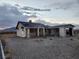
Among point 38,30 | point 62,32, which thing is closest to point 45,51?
point 38,30

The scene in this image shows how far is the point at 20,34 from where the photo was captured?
118 ft

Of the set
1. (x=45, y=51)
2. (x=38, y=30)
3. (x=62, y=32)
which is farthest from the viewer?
(x=62, y=32)

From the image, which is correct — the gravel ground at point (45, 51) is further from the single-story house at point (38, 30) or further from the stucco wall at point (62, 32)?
the stucco wall at point (62, 32)

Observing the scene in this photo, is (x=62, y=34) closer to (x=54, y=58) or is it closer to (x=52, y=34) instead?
(x=52, y=34)

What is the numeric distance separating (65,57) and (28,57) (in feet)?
9.71

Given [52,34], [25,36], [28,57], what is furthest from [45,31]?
[28,57]

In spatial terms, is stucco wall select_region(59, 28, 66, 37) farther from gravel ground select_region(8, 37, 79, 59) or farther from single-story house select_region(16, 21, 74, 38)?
gravel ground select_region(8, 37, 79, 59)

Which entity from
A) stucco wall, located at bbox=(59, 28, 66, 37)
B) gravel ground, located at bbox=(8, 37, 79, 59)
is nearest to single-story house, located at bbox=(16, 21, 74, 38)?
stucco wall, located at bbox=(59, 28, 66, 37)

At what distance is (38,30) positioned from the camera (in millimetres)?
35250

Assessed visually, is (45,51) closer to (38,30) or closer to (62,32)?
(38,30)

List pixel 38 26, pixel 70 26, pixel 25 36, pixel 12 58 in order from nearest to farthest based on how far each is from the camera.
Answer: pixel 12 58
pixel 25 36
pixel 38 26
pixel 70 26

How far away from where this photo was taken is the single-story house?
110ft

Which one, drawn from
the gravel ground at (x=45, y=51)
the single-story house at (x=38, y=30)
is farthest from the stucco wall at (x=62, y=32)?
the gravel ground at (x=45, y=51)

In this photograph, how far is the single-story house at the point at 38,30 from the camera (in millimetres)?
33547
